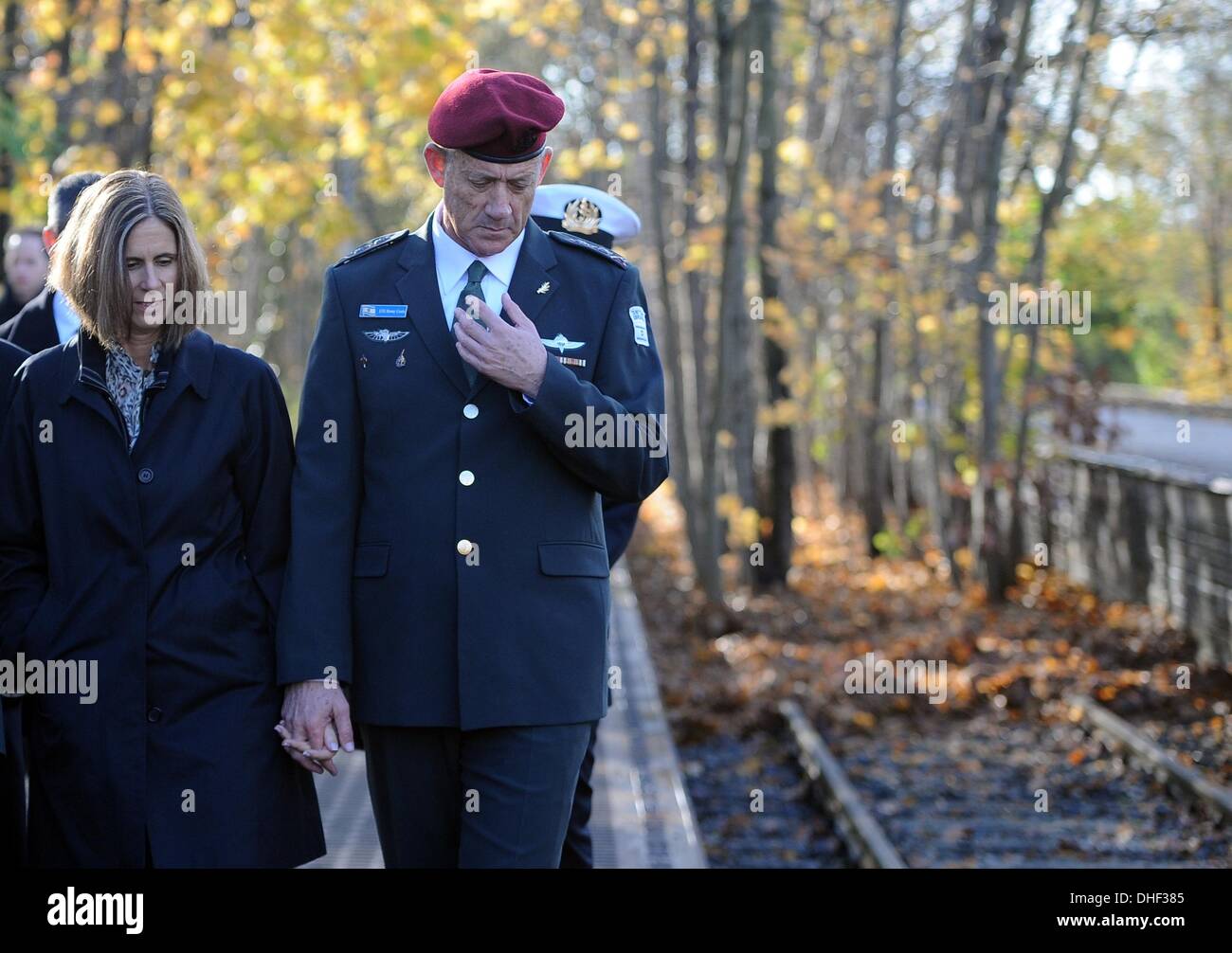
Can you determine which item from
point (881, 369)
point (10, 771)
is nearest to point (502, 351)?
point (10, 771)

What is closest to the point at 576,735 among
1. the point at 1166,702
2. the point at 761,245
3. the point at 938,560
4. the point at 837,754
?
the point at 837,754

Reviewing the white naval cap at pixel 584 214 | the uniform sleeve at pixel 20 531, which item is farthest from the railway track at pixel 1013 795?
the uniform sleeve at pixel 20 531

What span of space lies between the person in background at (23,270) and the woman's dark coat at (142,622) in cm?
339

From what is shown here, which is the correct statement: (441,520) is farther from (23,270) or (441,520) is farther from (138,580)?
(23,270)

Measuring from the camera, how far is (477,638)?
11.9 ft

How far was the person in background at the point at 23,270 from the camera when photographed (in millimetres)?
6789

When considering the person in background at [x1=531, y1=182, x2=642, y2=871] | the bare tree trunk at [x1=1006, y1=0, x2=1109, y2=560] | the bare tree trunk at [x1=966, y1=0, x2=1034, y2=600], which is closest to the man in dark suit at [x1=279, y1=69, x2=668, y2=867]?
the person in background at [x1=531, y1=182, x2=642, y2=871]

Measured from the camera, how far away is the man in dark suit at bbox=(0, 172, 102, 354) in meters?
4.91

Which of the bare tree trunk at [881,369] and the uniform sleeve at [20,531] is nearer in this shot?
the uniform sleeve at [20,531]

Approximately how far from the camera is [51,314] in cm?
512

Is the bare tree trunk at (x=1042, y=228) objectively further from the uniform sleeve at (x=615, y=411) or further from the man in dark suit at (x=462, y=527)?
the man in dark suit at (x=462, y=527)

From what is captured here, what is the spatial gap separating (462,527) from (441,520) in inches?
1.9

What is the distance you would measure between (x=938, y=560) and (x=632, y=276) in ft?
53.3
